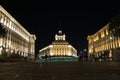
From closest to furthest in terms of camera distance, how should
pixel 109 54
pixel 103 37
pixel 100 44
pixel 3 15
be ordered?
pixel 3 15, pixel 109 54, pixel 103 37, pixel 100 44

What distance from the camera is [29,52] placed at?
165 metres

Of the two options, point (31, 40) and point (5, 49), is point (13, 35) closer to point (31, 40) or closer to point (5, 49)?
point (5, 49)

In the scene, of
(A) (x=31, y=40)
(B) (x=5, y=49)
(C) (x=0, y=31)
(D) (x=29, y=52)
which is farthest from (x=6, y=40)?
Result: (A) (x=31, y=40)

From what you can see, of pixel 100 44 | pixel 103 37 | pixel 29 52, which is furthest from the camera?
pixel 29 52

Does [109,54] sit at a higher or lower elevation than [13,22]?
lower

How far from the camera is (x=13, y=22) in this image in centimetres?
11031

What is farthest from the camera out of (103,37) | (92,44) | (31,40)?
(31,40)

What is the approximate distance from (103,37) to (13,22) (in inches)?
1977

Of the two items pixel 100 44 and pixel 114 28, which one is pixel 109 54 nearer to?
pixel 100 44

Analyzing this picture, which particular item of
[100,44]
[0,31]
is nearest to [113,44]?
[100,44]

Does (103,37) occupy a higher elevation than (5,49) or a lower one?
higher

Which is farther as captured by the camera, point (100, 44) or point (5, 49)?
point (100, 44)

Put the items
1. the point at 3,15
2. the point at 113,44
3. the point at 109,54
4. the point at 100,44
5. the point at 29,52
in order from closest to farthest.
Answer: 1. the point at 3,15
2. the point at 113,44
3. the point at 109,54
4. the point at 100,44
5. the point at 29,52

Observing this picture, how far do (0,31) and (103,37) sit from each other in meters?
79.6
